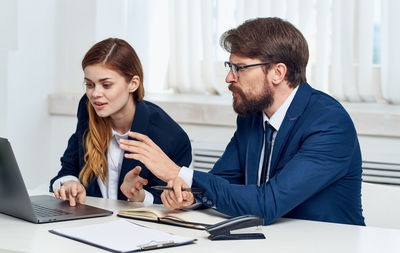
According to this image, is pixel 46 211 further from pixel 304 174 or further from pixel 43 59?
pixel 43 59

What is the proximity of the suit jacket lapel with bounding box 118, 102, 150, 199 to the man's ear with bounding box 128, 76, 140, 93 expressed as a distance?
0.25ft

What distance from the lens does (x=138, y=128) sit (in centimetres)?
236

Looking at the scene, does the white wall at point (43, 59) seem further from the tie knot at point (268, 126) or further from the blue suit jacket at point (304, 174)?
the blue suit jacket at point (304, 174)

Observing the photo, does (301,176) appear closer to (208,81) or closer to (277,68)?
(277,68)

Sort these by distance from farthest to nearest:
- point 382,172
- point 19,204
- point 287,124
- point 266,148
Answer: point 382,172 → point 266,148 → point 287,124 → point 19,204

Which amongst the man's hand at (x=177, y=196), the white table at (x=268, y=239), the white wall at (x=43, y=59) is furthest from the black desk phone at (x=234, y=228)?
the white wall at (x=43, y=59)

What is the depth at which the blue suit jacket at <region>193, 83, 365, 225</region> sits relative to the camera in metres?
1.78

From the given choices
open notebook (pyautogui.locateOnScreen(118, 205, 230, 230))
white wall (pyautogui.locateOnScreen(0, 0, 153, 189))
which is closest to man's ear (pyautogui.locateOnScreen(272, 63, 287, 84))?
open notebook (pyautogui.locateOnScreen(118, 205, 230, 230))

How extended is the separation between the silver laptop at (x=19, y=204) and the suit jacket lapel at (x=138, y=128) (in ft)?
1.43

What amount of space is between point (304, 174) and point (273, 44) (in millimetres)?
509

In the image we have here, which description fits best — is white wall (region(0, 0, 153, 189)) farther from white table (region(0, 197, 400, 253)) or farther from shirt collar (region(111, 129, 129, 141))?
white table (region(0, 197, 400, 253))

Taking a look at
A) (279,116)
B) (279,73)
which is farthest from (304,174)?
(279,73)

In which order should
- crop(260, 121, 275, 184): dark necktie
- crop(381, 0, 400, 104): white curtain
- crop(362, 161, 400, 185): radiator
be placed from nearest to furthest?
crop(260, 121, 275, 184): dark necktie < crop(362, 161, 400, 185): radiator < crop(381, 0, 400, 104): white curtain

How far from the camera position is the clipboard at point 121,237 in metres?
1.43
